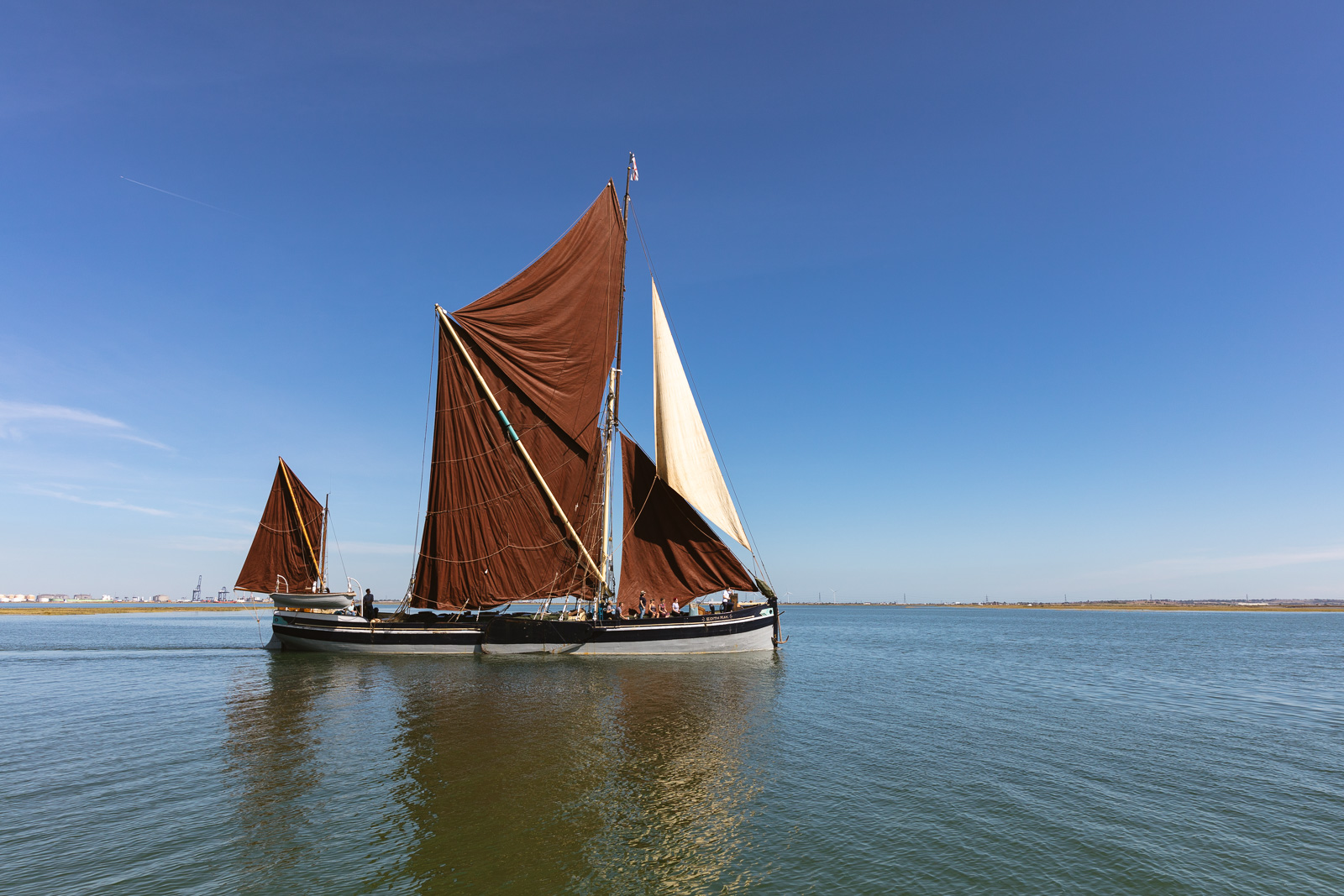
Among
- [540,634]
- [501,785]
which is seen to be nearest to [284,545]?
[540,634]

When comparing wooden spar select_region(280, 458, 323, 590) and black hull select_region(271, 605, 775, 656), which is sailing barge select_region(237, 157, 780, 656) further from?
wooden spar select_region(280, 458, 323, 590)

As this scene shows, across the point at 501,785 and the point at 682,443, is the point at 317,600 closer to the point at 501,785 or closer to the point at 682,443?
the point at 682,443

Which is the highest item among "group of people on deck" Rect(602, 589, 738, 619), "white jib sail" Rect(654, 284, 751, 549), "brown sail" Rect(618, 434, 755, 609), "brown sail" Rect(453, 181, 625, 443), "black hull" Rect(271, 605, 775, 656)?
"brown sail" Rect(453, 181, 625, 443)

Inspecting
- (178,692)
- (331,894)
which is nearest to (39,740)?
(178,692)

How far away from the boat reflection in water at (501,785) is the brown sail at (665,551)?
12.0m

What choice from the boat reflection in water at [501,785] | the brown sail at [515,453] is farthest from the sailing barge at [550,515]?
the boat reflection in water at [501,785]

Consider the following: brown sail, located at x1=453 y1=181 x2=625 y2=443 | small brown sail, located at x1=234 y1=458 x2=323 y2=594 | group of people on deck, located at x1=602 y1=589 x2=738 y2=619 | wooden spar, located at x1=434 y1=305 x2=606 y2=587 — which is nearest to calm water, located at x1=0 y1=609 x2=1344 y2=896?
group of people on deck, located at x1=602 y1=589 x2=738 y2=619

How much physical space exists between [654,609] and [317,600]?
72.5 ft

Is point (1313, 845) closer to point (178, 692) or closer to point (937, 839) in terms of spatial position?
point (937, 839)

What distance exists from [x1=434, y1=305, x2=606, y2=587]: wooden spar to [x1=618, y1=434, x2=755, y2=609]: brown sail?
2443 mm

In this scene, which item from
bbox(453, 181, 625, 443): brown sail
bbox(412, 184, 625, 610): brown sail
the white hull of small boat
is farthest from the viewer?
the white hull of small boat

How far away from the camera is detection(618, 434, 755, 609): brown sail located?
122ft

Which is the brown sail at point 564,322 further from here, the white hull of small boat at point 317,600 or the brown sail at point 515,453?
the white hull of small boat at point 317,600

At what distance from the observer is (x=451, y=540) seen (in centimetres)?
Result: 3766
